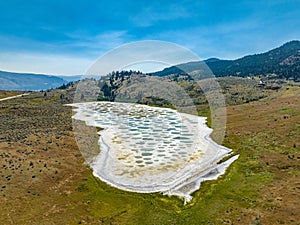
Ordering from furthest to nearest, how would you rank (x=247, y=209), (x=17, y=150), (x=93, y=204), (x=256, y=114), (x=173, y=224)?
(x=256, y=114) < (x=17, y=150) < (x=93, y=204) < (x=247, y=209) < (x=173, y=224)

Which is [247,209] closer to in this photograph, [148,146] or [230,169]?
[230,169]

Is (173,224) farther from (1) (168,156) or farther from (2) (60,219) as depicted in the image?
(1) (168,156)

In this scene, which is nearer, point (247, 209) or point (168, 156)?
point (247, 209)

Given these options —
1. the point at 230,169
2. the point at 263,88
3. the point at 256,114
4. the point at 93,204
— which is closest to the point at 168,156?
the point at 230,169

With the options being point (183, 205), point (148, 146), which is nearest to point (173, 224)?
point (183, 205)

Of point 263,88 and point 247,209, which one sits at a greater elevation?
point 263,88

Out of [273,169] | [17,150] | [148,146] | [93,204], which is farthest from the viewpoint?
[148,146]
